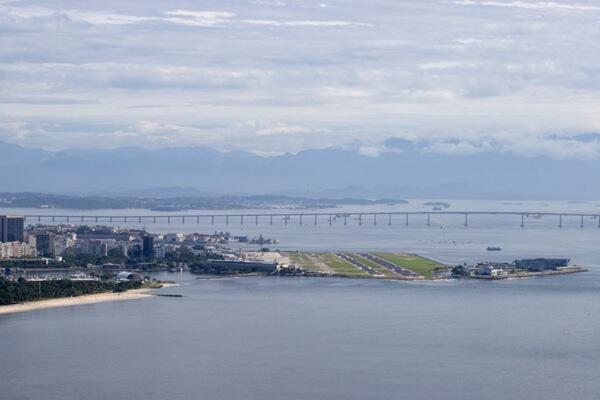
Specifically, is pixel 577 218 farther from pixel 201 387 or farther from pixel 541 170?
pixel 541 170

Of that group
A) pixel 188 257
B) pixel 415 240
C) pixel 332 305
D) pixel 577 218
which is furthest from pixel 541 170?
pixel 332 305

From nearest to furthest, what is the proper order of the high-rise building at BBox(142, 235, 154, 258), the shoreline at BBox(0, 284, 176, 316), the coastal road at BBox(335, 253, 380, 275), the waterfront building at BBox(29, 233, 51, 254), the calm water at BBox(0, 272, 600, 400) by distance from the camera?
the calm water at BBox(0, 272, 600, 400), the shoreline at BBox(0, 284, 176, 316), the coastal road at BBox(335, 253, 380, 275), the high-rise building at BBox(142, 235, 154, 258), the waterfront building at BBox(29, 233, 51, 254)

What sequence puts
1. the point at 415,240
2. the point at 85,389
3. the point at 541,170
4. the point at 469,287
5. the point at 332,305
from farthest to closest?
1. the point at 541,170
2. the point at 415,240
3. the point at 469,287
4. the point at 332,305
5. the point at 85,389

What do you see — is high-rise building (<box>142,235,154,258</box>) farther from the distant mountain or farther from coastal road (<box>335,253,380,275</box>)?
the distant mountain

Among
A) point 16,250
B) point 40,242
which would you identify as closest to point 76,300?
point 16,250

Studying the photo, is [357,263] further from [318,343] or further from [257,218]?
[257,218]

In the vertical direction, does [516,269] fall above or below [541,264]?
below

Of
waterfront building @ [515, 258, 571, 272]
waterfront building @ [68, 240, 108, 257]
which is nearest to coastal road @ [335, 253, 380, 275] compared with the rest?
waterfront building @ [515, 258, 571, 272]
